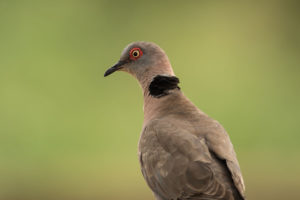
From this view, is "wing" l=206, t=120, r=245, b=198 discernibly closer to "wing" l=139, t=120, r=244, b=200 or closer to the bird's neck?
"wing" l=139, t=120, r=244, b=200

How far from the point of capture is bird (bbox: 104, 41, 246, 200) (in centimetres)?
286

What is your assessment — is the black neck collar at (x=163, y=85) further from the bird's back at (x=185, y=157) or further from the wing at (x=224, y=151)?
the wing at (x=224, y=151)

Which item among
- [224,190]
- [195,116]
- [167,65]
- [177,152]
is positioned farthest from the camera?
[167,65]

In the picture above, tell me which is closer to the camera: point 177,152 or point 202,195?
point 202,195

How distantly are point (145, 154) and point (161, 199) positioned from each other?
0.89 ft

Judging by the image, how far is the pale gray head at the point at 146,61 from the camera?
11.8ft

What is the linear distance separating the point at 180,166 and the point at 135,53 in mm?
996

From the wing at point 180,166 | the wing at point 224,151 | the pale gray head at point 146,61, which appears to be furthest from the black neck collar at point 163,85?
the wing at point 224,151

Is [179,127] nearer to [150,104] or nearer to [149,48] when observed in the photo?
[150,104]

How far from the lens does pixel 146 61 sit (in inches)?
142

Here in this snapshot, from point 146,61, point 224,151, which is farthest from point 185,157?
point 146,61

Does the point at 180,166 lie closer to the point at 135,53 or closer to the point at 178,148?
the point at 178,148

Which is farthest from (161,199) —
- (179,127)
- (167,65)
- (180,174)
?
(167,65)

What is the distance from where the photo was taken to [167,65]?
11.8 feet
